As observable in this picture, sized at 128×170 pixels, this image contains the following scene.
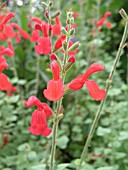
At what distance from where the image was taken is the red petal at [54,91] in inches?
46.7

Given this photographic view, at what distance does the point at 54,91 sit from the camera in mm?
1198

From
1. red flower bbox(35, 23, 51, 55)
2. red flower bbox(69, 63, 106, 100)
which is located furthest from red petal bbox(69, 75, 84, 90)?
red flower bbox(35, 23, 51, 55)

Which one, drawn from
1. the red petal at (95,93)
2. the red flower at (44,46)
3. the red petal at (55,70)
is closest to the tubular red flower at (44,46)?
the red flower at (44,46)

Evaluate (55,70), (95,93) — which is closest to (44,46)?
(55,70)

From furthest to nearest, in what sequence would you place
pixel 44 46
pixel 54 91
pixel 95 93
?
pixel 44 46 < pixel 95 93 < pixel 54 91

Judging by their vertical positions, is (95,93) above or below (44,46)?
below

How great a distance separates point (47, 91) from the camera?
1210 mm

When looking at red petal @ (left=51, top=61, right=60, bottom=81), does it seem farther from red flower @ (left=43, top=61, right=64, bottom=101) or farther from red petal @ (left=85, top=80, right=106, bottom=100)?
red petal @ (left=85, top=80, right=106, bottom=100)

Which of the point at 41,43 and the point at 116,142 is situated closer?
the point at 41,43

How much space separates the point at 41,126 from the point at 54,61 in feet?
0.85

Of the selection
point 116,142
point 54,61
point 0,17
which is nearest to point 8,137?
point 116,142

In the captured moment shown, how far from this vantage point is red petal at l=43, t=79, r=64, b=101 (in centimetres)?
119

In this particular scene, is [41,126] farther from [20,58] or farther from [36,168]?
[20,58]

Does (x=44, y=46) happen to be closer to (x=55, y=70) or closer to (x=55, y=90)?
(x=55, y=70)
